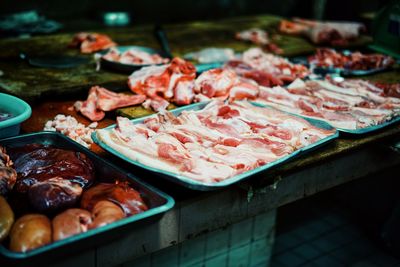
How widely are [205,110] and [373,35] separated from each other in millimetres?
3191

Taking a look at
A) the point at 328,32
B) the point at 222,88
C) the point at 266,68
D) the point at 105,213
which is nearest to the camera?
the point at 105,213

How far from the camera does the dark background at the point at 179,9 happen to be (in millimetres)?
7270

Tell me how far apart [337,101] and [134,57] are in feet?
5.89

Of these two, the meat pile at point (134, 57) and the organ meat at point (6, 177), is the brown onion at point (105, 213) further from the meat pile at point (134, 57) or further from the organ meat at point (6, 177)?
the meat pile at point (134, 57)

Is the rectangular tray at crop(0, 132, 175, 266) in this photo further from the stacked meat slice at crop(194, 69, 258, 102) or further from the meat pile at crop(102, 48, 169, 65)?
the meat pile at crop(102, 48, 169, 65)

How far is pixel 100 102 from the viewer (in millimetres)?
3514

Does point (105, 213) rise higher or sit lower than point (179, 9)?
higher

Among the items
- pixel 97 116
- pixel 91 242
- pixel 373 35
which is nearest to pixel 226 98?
pixel 97 116

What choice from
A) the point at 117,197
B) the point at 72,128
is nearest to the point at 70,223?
the point at 117,197

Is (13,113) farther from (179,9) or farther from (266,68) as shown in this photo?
(179,9)

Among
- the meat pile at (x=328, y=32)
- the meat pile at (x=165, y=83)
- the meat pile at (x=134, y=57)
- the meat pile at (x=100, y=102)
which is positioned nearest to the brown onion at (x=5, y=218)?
the meat pile at (x=100, y=102)

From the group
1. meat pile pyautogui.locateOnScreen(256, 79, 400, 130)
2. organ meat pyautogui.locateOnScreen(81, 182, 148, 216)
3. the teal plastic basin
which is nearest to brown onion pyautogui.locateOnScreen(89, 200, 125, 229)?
organ meat pyautogui.locateOnScreen(81, 182, 148, 216)

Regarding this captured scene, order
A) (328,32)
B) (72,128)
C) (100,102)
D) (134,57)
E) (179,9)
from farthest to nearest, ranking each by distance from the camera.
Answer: (179,9) < (328,32) < (134,57) < (100,102) < (72,128)

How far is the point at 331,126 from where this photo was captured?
3.13m
